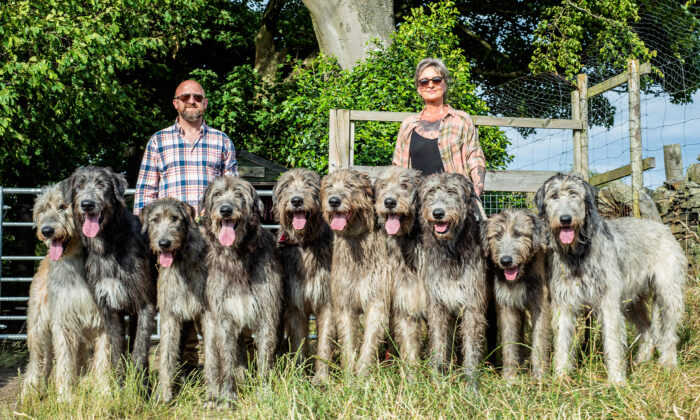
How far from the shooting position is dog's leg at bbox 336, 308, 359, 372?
4.80 metres

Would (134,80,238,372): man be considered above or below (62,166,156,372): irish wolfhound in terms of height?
above

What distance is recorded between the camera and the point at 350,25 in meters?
12.1

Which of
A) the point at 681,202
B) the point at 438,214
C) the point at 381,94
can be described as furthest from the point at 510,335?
the point at 681,202

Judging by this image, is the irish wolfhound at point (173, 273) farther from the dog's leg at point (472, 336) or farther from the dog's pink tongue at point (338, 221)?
the dog's leg at point (472, 336)

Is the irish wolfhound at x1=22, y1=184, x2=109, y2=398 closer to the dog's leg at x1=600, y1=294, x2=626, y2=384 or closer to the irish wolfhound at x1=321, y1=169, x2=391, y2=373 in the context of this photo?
the irish wolfhound at x1=321, y1=169, x2=391, y2=373

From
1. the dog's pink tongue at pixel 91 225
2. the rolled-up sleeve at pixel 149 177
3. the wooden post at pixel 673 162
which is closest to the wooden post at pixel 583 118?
the wooden post at pixel 673 162

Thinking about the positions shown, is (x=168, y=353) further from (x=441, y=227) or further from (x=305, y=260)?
(x=441, y=227)

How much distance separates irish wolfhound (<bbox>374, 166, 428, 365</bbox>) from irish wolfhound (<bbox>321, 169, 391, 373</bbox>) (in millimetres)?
84

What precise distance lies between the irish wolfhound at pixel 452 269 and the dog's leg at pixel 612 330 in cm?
92

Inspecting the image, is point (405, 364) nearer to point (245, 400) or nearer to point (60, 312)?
point (245, 400)

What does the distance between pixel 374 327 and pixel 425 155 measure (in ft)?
5.60

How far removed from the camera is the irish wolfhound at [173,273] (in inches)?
190

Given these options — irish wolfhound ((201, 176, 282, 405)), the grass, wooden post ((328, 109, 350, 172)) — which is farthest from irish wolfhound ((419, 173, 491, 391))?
wooden post ((328, 109, 350, 172))

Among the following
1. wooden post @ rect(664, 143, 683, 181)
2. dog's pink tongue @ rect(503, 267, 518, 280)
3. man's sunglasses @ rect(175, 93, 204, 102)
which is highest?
man's sunglasses @ rect(175, 93, 204, 102)
